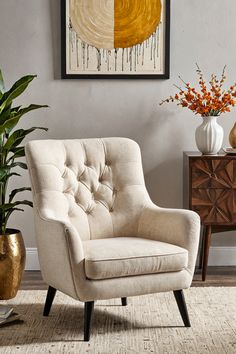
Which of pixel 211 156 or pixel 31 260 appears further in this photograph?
pixel 31 260

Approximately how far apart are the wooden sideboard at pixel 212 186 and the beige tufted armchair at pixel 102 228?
515 millimetres

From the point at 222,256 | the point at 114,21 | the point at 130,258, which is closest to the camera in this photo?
the point at 130,258

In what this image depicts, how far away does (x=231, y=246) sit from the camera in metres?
5.05

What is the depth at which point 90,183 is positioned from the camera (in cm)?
405

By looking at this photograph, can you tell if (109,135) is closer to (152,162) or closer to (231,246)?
(152,162)

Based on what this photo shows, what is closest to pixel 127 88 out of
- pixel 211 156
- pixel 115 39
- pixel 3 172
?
pixel 115 39

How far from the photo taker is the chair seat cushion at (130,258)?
133 inches

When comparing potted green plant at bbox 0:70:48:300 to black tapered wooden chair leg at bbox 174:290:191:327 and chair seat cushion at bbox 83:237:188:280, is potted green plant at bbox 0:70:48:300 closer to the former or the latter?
chair seat cushion at bbox 83:237:188:280

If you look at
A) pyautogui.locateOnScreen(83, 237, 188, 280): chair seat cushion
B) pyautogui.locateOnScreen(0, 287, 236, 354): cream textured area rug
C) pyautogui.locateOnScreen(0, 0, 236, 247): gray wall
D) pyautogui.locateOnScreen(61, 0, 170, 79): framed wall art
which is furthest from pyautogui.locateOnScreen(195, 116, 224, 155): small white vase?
pyautogui.locateOnScreen(83, 237, 188, 280): chair seat cushion

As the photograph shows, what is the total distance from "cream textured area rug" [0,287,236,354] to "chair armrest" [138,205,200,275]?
1.07 ft

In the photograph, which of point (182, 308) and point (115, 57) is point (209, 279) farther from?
point (115, 57)

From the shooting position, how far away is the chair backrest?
150 inches

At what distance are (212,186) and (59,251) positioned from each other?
1.39m

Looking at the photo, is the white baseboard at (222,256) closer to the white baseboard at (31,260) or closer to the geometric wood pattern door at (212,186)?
the geometric wood pattern door at (212,186)
